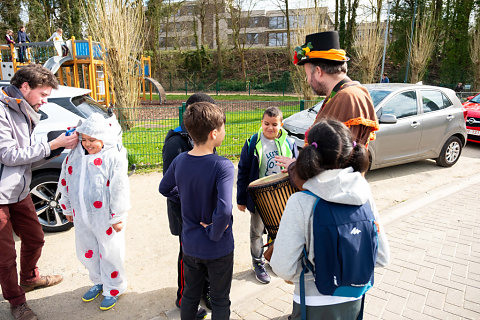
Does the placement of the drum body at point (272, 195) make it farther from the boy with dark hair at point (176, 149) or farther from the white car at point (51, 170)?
the white car at point (51, 170)

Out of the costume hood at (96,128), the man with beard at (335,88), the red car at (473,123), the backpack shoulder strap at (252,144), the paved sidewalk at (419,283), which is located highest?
the man with beard at (335,88)

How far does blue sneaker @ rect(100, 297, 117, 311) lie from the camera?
3.06 m

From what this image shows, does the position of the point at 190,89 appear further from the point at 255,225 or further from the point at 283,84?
the point at 255,225

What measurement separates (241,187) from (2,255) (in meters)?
2.13

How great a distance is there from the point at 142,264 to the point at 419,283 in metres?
2.96

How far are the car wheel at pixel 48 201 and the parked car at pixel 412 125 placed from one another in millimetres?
4397

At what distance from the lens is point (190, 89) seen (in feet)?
116

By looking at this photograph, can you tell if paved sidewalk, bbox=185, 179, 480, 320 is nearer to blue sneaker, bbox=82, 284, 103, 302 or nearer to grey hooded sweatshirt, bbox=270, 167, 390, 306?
blue sneaker, bbox=82, 284, 103, 302

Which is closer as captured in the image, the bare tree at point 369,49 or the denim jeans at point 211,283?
the denim jeans at point 211,283

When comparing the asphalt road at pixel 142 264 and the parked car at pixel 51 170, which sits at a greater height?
the parked car at pixel 51 170

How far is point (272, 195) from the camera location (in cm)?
250

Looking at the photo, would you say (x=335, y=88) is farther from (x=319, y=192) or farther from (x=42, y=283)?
(x=42, y=283)

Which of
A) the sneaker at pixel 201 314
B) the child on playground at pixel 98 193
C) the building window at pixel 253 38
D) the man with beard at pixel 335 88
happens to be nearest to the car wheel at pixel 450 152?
the man with beard at pixel 335 88

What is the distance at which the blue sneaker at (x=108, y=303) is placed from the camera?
121 inches
